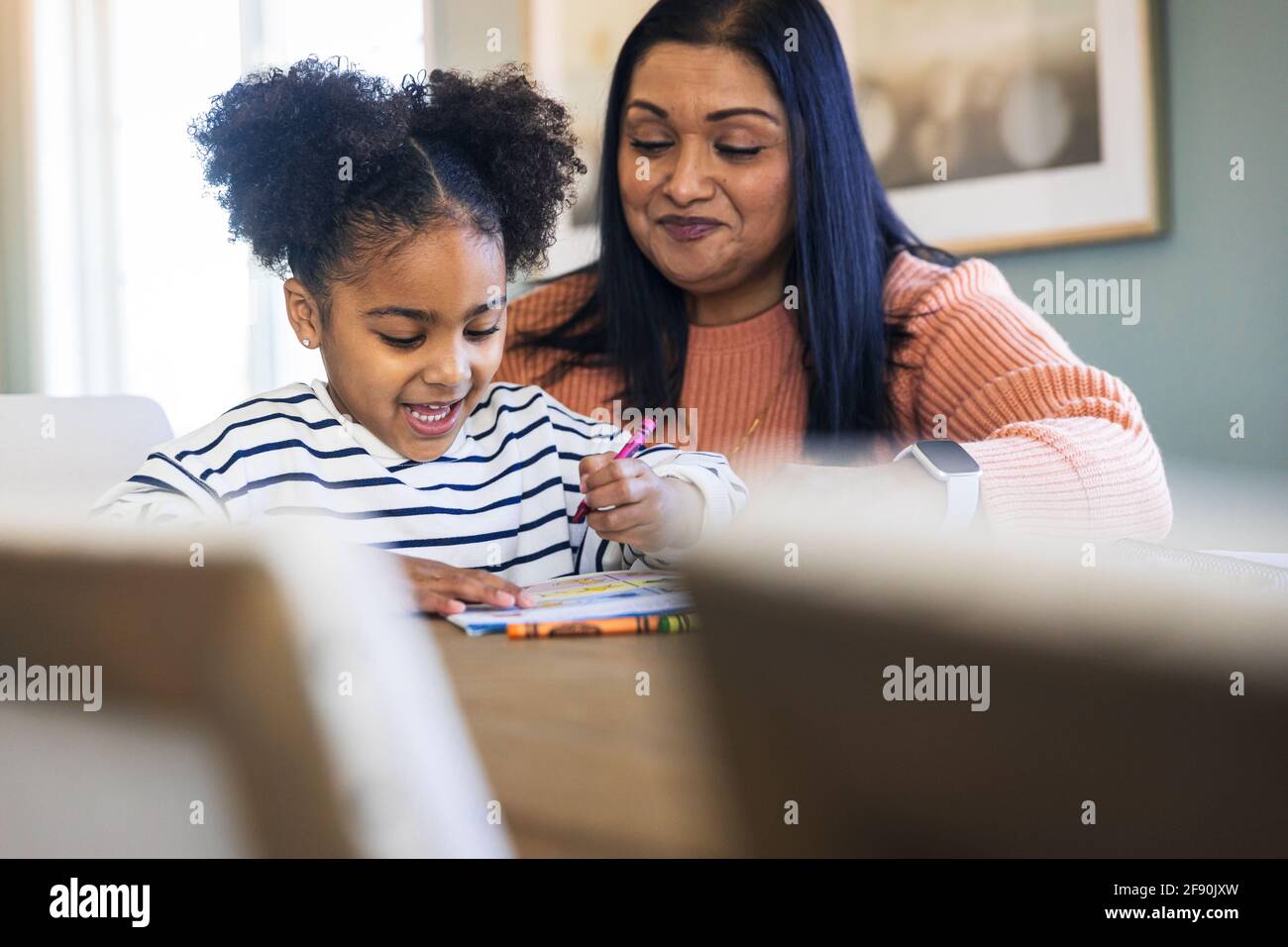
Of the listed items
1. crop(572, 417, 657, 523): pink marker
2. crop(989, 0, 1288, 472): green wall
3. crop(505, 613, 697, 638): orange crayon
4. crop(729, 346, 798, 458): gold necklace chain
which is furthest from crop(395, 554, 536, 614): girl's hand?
crop(989, 0, 1288, 472): green wall

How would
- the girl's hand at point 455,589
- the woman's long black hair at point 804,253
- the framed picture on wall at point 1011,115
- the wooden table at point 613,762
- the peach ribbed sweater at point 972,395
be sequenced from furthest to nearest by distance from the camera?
the framed picture on wall at point 1011,115 < the woman's long black hair at point 804,253 < the peach ribbed sweater at point 972,395 < the girl's hand at point 455,589 < the wooden table at point 613,762

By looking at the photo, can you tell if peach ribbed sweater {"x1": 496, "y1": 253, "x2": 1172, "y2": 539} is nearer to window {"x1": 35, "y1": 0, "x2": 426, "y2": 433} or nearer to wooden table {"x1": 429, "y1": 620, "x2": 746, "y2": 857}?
wooden table {"x1": 429, "y1": 620, "x2": 746, "y2": 857}

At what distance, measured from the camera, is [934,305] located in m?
1.27

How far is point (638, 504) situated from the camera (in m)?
0.89

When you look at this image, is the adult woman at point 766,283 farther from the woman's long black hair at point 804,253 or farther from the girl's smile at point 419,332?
the girl's smile at point 419,332

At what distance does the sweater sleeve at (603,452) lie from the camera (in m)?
1.00

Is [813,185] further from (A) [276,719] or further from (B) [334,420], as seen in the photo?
(A) [276,719]

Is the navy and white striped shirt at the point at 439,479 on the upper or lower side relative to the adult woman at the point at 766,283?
lower

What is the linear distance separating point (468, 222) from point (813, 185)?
18.3 inches

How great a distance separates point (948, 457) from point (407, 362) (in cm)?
41

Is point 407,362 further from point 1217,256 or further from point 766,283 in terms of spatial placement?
point 1217,256

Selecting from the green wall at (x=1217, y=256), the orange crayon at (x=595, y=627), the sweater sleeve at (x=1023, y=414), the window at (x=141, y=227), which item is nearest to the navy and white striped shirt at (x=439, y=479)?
the sweater sleeve at (x=1023, y=414)

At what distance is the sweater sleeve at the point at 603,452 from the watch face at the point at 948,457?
183 millimetres

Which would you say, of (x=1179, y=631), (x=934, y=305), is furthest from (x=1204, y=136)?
(x=1179, y=631)
